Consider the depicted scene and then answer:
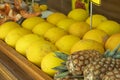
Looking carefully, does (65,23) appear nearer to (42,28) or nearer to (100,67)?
(42,28)

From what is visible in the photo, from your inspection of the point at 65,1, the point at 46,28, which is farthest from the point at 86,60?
the point at 65,1

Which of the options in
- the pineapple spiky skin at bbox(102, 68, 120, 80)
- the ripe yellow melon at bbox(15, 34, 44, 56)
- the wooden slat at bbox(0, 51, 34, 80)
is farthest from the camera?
the ripe yellow melon at bbox(15, 34, 44, 56)

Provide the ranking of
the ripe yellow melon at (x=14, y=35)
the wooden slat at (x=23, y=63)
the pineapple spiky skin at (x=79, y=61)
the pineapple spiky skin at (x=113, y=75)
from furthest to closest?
the ripe yellow melon at (x=14, y=35) → the wooden slat at (x=23, y=63) → the pineapple spiky skin at (x=79, y=61) → the pineapple spiky skin at (x=113, y=75)

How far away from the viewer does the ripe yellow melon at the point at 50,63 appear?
4.16 feet

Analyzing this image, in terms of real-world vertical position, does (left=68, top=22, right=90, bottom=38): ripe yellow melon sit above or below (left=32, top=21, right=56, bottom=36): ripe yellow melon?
above

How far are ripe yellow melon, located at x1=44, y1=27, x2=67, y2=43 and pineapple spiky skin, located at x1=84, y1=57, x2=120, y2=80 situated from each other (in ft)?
1.95

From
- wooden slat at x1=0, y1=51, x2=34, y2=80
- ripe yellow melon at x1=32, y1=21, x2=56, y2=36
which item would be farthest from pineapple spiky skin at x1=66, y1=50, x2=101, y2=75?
ripe yellow melon at x1=32, y1=21, x2=56, y2=36

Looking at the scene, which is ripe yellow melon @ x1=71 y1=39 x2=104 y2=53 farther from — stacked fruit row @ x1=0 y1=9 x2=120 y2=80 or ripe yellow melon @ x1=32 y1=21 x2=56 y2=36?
ripe yellow melon @ x1=32 y1=21 x2=56 y2=36

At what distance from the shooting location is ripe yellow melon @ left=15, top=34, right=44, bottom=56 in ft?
4.96

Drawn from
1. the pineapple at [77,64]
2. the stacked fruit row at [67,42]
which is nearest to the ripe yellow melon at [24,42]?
the stacked fruit row at [67,42]

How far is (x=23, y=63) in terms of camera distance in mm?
1407

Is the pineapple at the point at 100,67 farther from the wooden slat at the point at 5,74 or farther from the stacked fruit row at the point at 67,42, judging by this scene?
the wooden slat at the point at 5,74

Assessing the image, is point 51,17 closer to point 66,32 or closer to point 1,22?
point 66,32

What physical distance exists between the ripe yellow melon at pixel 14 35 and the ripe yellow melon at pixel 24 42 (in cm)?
7
